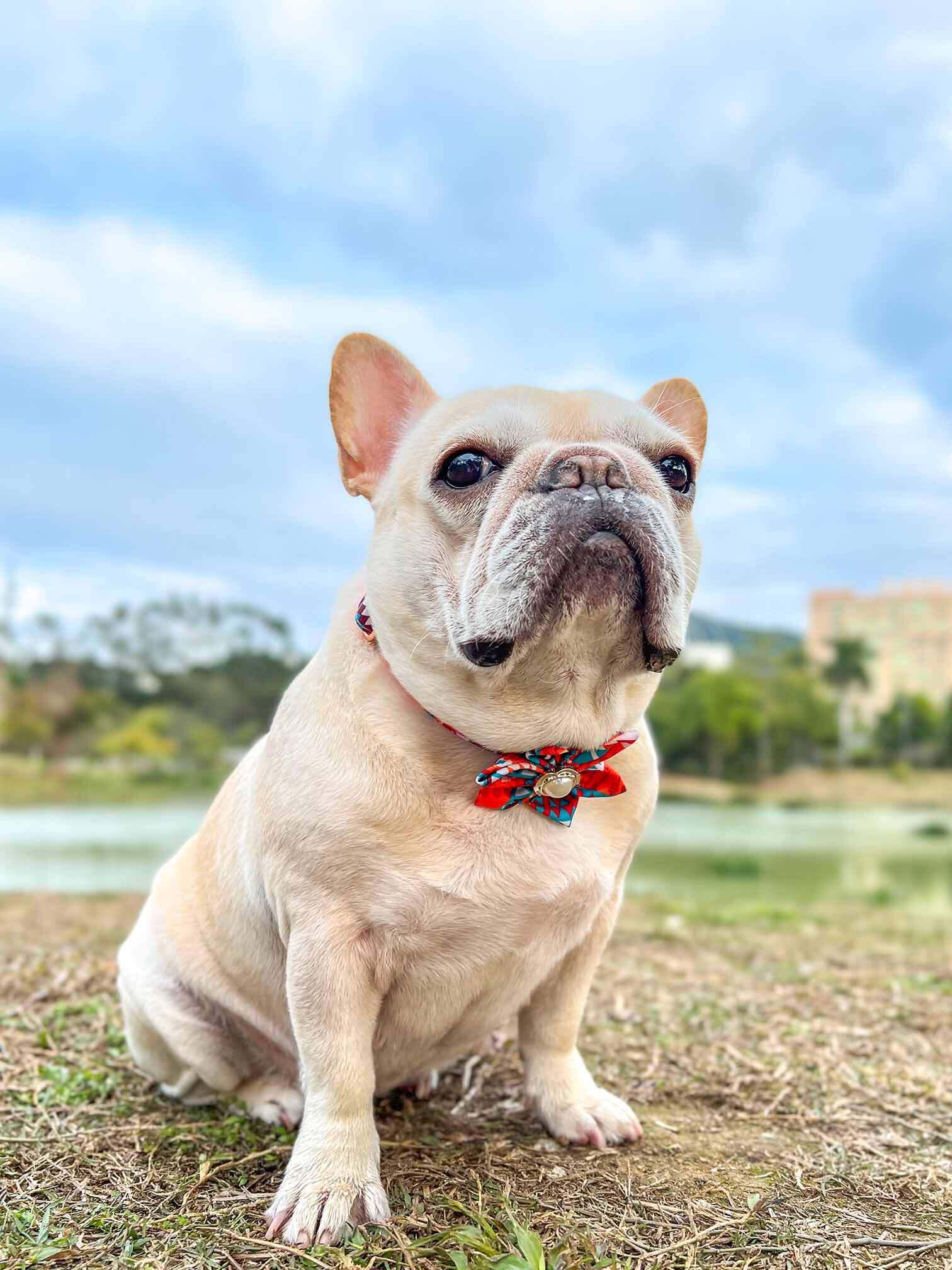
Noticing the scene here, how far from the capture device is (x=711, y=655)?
1927 inches

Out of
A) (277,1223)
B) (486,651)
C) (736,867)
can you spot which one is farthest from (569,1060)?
(736,867)

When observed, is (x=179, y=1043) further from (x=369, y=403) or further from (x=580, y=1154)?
(x=369, y=403)

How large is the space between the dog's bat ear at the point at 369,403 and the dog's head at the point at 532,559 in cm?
1

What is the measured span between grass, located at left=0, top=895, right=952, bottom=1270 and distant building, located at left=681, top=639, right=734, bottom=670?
32302 mm

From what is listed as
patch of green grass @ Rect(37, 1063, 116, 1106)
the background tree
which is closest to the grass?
patch of green grass @ Rect(37, 1063, 116, 1106)

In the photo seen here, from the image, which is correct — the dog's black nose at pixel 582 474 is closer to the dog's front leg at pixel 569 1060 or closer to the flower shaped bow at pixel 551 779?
the flower shaped bow at pixel 551 779

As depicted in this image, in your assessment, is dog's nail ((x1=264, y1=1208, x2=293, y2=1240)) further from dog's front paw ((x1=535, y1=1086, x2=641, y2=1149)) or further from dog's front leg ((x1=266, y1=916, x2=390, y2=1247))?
dog's front paw ((x1=535, y1=1086, x2=641, y2=1149))

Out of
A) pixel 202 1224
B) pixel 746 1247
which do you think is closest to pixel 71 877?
pixel 202 1224

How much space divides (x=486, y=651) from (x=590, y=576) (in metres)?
0.30

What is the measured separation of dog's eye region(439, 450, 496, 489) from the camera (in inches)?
100.0

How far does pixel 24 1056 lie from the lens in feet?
12.4

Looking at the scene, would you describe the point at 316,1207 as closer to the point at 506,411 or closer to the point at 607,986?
the point at 506,411

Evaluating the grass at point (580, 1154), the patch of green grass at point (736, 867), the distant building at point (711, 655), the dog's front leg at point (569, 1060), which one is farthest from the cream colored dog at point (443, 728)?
the distant building at point (711, 655)

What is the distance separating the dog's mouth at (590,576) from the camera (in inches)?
90.4
